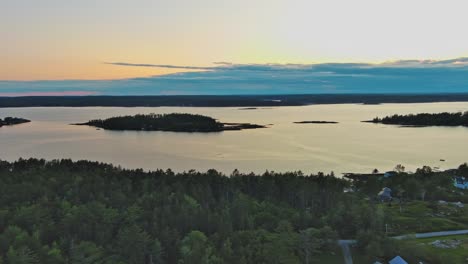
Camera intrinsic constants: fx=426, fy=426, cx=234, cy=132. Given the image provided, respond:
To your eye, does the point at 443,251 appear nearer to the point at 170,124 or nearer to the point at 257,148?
the point at 257,148

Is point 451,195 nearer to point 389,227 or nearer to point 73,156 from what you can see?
point 389,227

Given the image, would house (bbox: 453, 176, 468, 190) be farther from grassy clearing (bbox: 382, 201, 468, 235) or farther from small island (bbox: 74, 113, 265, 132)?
small island (bbox: 74, 113, 265, 132)

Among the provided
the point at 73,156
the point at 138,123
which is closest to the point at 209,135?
the point at 138,123

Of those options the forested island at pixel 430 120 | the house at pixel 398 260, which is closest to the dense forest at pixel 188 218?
the house at pixel 398 260

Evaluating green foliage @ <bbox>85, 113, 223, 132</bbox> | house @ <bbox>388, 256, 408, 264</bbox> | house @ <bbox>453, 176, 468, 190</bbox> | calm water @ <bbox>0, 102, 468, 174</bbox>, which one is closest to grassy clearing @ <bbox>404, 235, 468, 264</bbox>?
house @ <bbox>388, 256, 408, 264</bbox>

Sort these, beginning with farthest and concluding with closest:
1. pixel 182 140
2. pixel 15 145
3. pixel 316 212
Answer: pixel 182 140, pixel 15 145, pixel 316 212

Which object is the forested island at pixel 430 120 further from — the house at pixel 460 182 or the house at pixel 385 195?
the house at pixel 385 195
